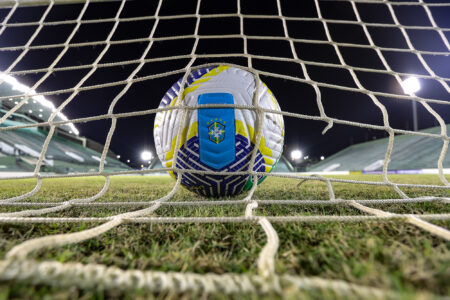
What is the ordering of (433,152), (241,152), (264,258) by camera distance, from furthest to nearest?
1. (433,152)
2. (241,152)
3. (264,258)

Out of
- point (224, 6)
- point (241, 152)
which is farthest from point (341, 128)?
point (241, 152)

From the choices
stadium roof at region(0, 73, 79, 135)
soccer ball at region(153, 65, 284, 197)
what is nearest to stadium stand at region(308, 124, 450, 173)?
soccer ball at region(153, 65, 284, 197)

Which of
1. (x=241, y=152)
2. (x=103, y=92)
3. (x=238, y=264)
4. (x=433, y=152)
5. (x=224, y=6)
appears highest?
(x=103, y=92)

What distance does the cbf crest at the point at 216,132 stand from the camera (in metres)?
1.15

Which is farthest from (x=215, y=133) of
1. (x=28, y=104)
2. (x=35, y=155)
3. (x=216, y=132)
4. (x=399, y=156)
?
(x=28, y=104)

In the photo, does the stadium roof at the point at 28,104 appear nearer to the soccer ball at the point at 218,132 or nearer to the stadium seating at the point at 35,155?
the stadium seating at the point at 35,155

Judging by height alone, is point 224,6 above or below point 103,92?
below

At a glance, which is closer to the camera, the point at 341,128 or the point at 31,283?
the point at 31,283

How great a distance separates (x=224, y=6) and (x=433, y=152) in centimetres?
1332

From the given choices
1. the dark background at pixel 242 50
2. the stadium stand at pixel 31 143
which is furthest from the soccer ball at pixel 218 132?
the stadium stand at pixel 31 143

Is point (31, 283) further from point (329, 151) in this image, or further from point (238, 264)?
point (329, 151)

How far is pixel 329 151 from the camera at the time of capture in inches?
853

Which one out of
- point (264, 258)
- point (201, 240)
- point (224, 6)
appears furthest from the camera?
point (224, 6)

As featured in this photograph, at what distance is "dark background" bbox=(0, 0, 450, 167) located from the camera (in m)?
4.53
